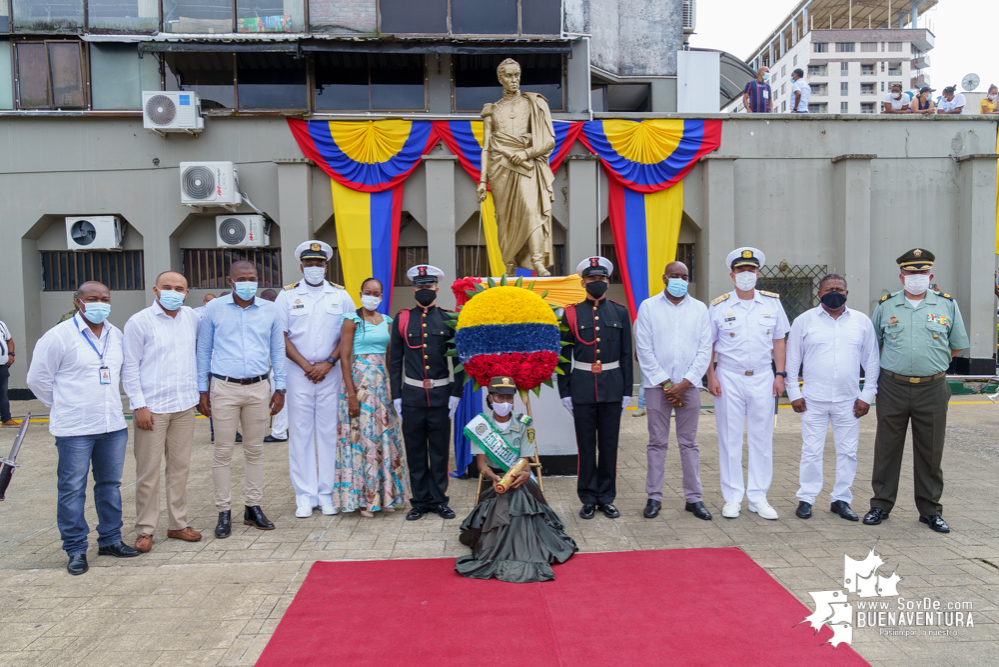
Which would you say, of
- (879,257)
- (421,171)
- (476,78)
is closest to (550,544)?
(421,171)

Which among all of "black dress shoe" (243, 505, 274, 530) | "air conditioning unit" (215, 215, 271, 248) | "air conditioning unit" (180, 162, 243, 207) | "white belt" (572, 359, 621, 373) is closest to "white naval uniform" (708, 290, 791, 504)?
"white belt" (572, 359, 621, 373)

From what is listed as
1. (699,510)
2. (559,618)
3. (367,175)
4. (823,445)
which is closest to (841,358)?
(823,445)

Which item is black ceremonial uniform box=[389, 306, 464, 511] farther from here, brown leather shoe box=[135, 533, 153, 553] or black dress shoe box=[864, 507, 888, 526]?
black dress shoe box=[864, 507, 888, 526]

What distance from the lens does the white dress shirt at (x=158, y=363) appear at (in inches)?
170

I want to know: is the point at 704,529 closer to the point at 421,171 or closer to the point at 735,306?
the point at 735,306

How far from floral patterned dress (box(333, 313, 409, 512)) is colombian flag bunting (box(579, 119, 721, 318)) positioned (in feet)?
26.6

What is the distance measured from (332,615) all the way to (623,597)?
5.27 ft

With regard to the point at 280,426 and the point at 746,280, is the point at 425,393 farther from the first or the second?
the point at 280,426

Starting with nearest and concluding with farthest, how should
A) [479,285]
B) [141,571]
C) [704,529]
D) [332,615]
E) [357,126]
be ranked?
[332,615], [141,571], [704,529], [479,285], [357,126]

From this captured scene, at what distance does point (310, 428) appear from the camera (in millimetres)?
5188

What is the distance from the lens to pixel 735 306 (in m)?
5.05

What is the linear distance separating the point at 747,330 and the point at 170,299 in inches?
172

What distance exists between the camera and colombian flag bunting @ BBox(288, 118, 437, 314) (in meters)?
12.1

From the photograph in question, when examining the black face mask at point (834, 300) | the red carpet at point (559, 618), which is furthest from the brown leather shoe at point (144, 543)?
the black face mask at point (834, 300)
